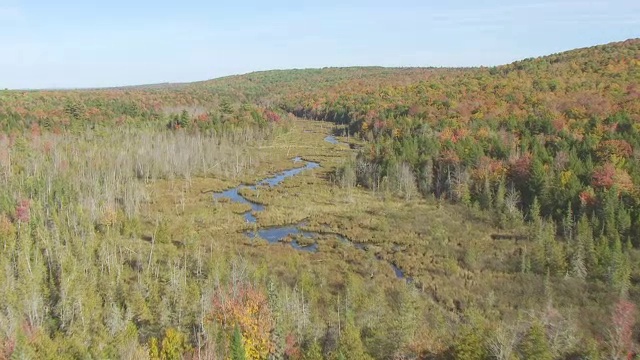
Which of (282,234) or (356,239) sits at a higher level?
(356,239)

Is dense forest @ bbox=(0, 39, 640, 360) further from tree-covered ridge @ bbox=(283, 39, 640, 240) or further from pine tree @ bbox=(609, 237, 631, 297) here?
tree-covered ridge @ bbox=(283, 39, 640, 240)

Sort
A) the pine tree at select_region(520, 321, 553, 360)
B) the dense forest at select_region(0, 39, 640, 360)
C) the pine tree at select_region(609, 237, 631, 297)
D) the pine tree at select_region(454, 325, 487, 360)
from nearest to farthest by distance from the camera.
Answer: the pine tree at select_region(520, 321, 553, 360)
the pine tree at select_region(454, 325, 487, 360)
the dense forest at select_region(0, 39, 640, 360)
the pine tree at select_region(609, 237, 631, 297)

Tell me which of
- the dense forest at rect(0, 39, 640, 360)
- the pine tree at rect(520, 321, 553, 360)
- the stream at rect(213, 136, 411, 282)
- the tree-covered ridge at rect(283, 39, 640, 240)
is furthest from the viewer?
the tree-covered ridge at rect(283, 39, 640, 240)

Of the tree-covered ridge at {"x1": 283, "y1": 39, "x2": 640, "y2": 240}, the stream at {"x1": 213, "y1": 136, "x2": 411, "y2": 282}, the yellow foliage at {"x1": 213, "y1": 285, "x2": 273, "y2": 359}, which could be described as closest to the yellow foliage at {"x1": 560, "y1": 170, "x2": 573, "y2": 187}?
the tree-covered ridge at {"x1": 283, "y1": 39, "x2": 640, "y2": 240}

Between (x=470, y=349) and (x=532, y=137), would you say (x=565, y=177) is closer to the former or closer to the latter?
(x=532, y=137)

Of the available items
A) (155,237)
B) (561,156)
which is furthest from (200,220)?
(561,156)

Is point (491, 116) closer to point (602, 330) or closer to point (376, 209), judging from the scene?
point (376, 209)

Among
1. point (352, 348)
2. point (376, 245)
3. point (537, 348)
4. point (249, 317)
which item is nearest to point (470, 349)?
point (537, 348)

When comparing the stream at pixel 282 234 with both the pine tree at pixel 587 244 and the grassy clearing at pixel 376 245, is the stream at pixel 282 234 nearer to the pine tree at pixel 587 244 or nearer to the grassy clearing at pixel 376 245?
the grassy clearing at pixel 376 245

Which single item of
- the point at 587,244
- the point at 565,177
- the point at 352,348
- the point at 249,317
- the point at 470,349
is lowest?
the point at 249,317
